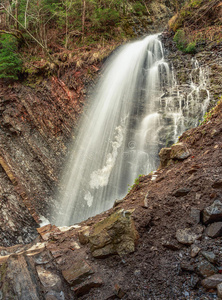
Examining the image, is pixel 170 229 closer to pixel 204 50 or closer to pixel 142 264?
pixel 142 264

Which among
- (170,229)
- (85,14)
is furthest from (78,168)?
(85,14)

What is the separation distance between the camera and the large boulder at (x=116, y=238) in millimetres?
2541

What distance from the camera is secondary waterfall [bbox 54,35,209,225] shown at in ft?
27.1

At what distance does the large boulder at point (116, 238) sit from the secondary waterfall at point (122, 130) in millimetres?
5617

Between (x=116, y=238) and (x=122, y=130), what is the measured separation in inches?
291

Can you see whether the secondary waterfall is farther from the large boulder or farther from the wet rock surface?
the large boulder

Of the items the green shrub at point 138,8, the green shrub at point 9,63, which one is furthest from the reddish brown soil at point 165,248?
the green shrub at point 138,8

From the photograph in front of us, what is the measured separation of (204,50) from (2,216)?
12.6 metres

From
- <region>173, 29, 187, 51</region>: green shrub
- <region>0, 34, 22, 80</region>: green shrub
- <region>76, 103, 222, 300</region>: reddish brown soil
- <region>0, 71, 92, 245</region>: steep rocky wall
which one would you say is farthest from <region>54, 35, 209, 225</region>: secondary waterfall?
<region>76, 103, 222, 300</region>: reddish brown soil

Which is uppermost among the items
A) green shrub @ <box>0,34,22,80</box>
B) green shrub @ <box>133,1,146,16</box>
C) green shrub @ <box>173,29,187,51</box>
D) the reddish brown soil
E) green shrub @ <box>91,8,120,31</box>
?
green shrub @ <box>133,1,146,16</box>

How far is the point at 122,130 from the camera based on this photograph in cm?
958

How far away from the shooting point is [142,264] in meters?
2.31

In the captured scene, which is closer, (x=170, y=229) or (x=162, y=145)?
(x=170, y=229)

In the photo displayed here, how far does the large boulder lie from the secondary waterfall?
18.4 ft
